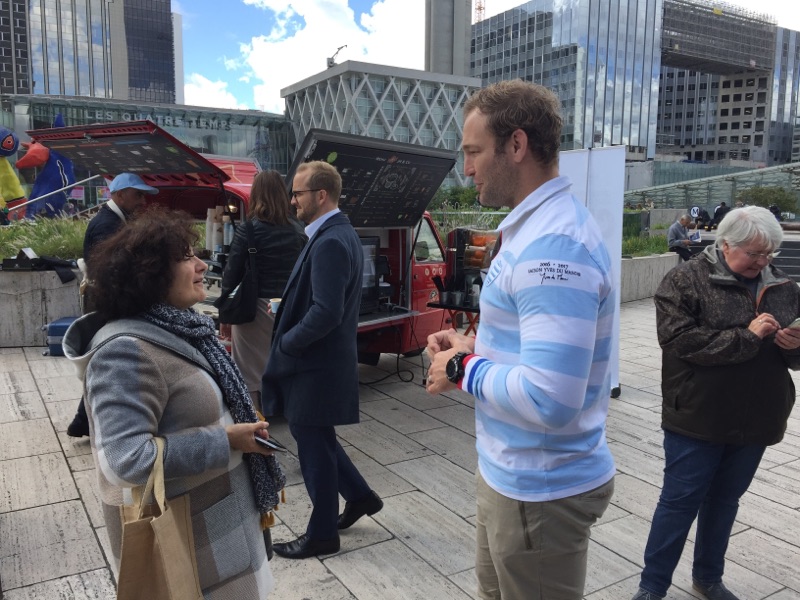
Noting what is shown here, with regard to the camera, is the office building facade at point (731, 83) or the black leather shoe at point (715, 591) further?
the office building facade at point (731, 83)

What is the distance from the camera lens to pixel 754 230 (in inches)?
102

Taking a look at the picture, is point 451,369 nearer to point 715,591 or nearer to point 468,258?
point 715,591

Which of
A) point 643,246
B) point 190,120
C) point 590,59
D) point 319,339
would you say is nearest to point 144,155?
point 319,339

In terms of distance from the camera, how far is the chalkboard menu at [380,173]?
508cm

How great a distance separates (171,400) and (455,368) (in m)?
0.84

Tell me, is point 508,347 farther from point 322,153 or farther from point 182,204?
point 182,204

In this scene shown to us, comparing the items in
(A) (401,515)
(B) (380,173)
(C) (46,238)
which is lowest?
(A) (401,515)

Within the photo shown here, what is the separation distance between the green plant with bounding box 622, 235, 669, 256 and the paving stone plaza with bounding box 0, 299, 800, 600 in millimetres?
9946

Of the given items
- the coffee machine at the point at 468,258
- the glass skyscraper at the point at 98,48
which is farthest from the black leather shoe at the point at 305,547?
the glass skyscraper at the point at 98,48

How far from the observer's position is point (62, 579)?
312cm

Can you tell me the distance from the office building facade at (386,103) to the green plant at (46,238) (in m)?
67.3

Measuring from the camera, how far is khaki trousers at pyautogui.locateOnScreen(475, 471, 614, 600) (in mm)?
1558

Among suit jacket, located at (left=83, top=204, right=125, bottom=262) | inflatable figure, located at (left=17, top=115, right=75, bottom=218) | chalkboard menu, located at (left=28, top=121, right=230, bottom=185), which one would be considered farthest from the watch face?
inflatable figure, located at (left=17, top=115, right=75, bottom=218)

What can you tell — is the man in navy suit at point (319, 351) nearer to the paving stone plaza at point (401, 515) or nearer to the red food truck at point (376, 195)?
the paving stone plaza at point (401, 515)
